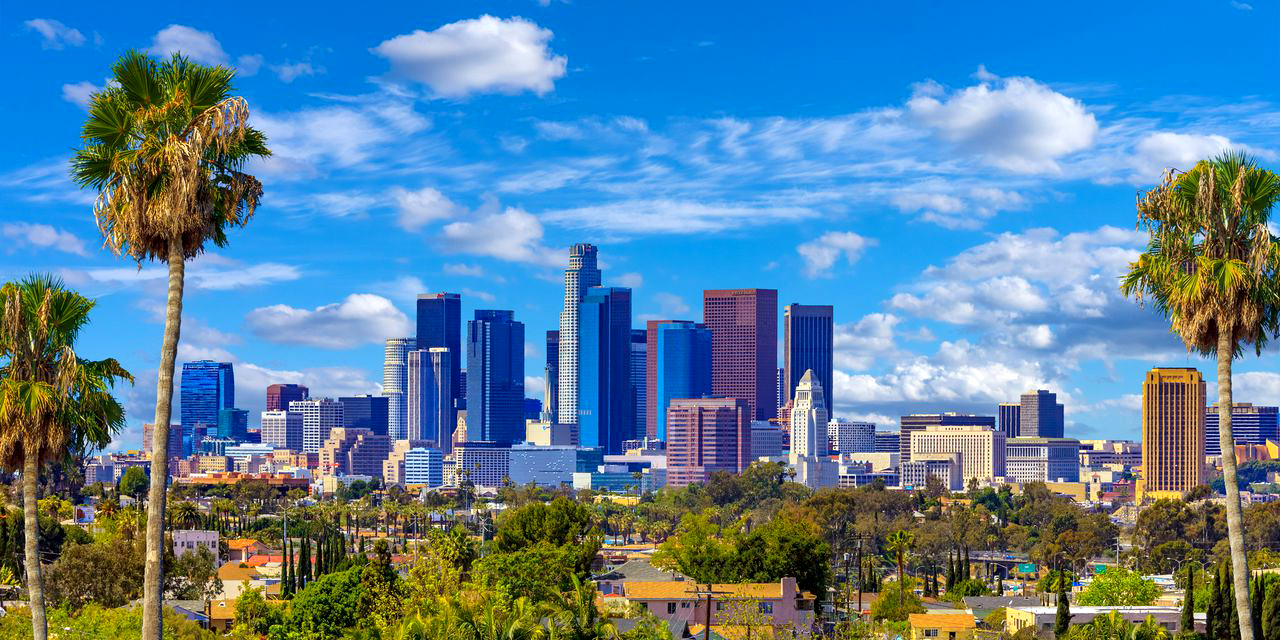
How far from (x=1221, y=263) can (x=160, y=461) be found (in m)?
16.9

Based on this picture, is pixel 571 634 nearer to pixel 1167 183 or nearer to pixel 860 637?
pixel 860 637

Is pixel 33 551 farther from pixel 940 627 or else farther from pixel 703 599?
pixel 940 627

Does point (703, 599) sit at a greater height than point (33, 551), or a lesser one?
lesser

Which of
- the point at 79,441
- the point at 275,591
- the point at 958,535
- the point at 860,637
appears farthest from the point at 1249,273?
the point at 958,535

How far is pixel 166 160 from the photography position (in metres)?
23.3

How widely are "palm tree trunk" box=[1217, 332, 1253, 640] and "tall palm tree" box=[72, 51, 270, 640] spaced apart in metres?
15.5

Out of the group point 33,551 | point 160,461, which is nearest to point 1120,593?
point 33,551

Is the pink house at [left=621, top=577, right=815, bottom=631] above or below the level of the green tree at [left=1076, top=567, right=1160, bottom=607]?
above

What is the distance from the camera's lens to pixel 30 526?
85.4 feet

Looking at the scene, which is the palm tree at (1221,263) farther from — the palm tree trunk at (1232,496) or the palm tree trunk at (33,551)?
the palm tree trunk at (33,551)

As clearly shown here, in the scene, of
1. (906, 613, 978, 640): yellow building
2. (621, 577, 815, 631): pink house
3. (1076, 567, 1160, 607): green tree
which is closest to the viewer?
(621, 577, 815, 631): pink house

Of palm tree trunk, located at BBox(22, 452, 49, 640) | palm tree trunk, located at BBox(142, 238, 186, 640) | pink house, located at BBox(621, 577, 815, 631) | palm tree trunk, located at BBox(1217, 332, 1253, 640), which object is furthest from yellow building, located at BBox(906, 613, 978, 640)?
palm tree trunk, located at BBox(142, 238, 186, 640)

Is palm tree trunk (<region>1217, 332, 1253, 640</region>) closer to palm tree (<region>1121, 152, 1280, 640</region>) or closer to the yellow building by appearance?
palm tree (<region>1121, 152, 1280, 640</region>)

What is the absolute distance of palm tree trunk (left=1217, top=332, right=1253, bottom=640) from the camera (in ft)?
84.3
